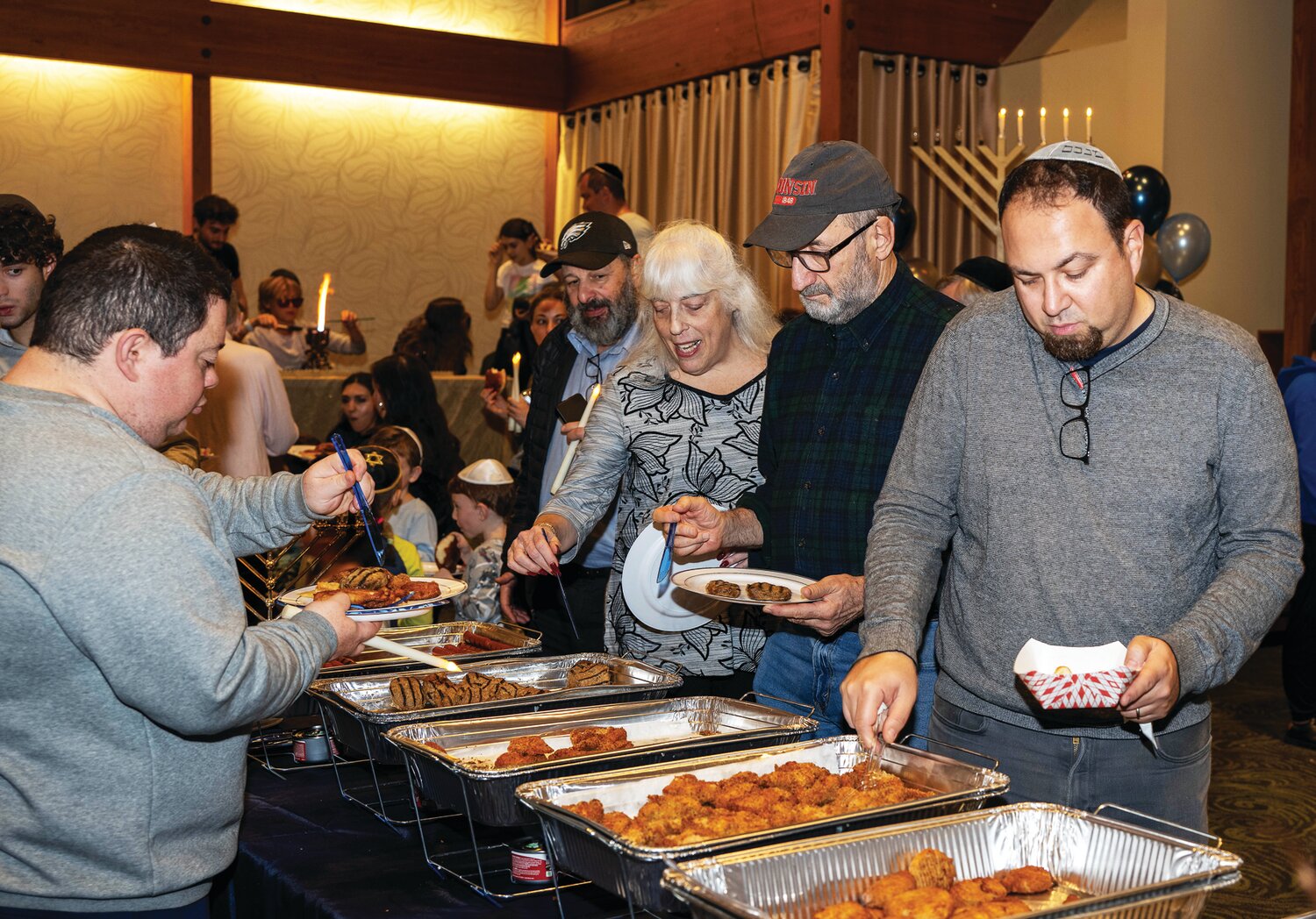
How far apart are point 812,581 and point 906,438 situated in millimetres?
323

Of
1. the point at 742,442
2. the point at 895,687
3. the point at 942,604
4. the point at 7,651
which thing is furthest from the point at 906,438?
the point at 7,651

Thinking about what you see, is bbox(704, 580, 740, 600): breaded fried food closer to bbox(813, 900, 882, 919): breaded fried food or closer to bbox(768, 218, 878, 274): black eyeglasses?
bbox(768, 218, 878, 274): black eyeglasses

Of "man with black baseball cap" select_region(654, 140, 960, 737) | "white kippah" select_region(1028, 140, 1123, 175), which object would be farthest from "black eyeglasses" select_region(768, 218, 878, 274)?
"white kippah" select_region(1028, 140, 1123, 175)

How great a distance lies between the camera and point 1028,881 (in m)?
1.18

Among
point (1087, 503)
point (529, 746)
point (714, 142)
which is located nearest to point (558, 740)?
point (529, 746)

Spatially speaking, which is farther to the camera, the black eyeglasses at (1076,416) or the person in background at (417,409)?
the person in background at (417,409)

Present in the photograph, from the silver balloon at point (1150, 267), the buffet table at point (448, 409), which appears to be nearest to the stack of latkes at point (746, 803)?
the buffet table at point (448, 409)

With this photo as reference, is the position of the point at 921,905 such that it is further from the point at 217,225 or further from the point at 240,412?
the point at 217,225

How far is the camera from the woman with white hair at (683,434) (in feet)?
7.06

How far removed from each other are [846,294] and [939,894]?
963 mm

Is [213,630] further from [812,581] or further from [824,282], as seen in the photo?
[824,282]

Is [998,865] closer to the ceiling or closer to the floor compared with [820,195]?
closer to the floor

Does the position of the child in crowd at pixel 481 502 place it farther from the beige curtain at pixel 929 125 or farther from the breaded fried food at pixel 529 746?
the beige curtain at pixel 929 125

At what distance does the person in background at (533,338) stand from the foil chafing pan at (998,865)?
9.03ft
